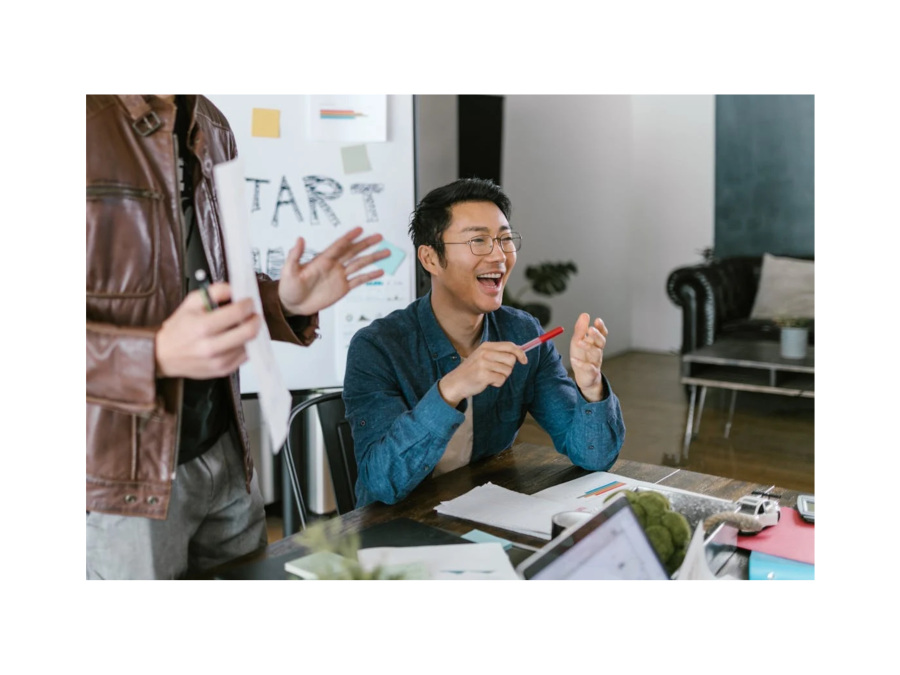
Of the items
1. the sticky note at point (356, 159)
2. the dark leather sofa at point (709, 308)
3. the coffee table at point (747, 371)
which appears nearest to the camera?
the sticky note at point (356, 159)

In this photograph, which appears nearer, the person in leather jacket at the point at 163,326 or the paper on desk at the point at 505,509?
the person in leather jacket at the point at 163,326

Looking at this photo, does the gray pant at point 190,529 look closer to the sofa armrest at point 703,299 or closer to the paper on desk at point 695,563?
the paper on desk at point 695,563

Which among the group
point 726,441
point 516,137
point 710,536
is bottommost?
point 726,441

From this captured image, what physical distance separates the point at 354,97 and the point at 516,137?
2972 millimetres

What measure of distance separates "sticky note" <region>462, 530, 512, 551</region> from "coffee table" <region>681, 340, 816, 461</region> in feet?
9.26

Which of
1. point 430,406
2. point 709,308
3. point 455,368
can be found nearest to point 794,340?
point 709,308

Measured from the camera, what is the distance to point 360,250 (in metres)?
1.24

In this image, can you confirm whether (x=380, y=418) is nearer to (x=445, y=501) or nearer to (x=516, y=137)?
(x=445, y=501)

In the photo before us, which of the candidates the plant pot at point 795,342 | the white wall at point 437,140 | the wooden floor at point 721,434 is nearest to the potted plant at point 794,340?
the plant pot at point 795,342

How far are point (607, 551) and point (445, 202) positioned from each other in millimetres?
768

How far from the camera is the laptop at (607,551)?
1.24 m

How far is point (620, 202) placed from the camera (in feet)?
20.9

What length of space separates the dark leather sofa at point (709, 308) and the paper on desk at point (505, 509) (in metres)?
3.77
